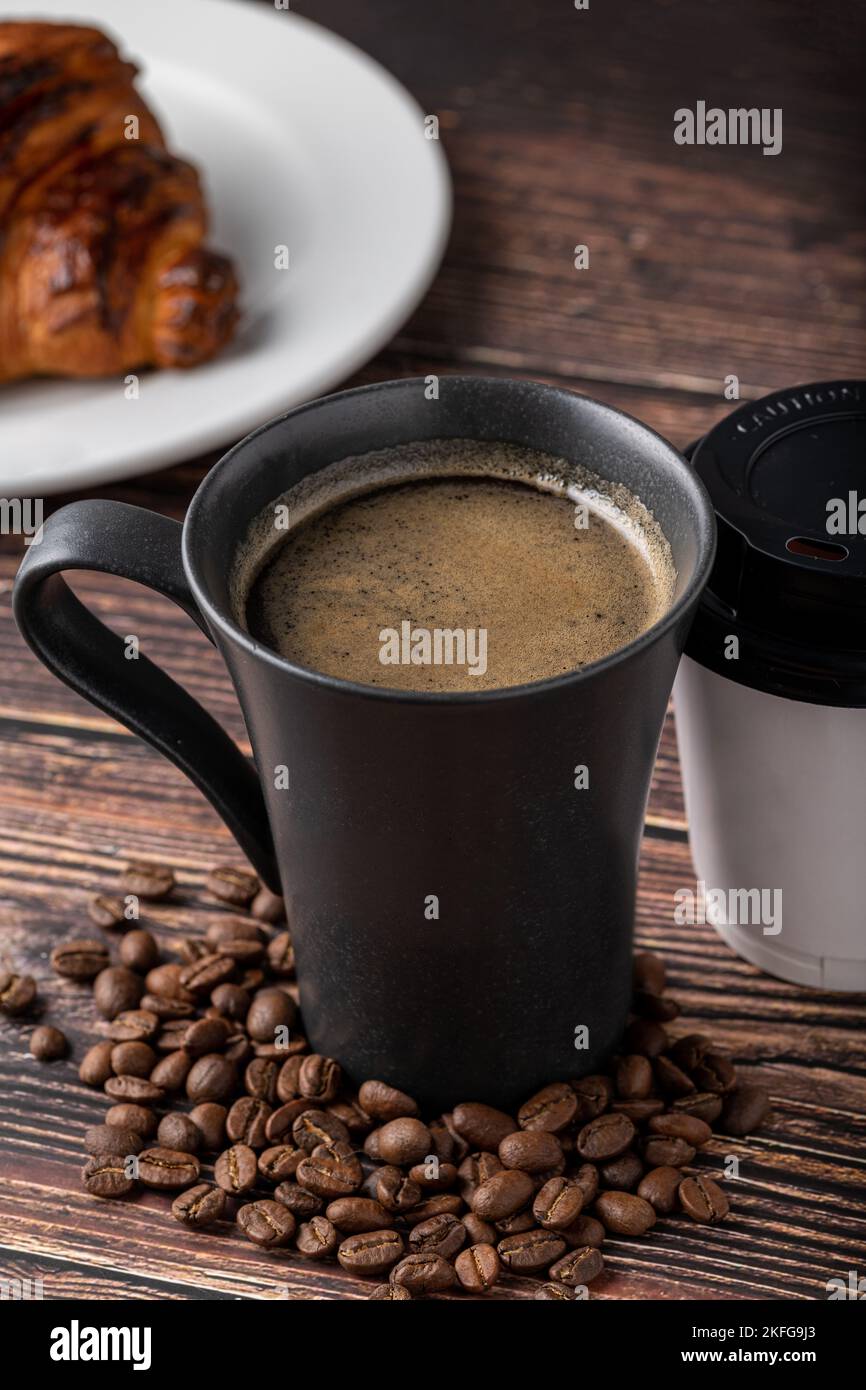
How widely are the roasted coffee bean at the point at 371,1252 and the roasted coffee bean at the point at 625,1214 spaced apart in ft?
0.41

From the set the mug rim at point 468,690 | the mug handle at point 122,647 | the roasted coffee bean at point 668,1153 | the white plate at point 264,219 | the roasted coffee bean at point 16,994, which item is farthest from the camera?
the white plate at point 264,219

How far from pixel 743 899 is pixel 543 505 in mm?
319

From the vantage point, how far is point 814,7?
2.25 meters

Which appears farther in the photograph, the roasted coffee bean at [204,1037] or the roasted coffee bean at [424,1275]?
the roasted coffee bean at [204,1037]

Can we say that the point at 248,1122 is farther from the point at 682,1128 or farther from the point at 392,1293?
the point at 682,1128

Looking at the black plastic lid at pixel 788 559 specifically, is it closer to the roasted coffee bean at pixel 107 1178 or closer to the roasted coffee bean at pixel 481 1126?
the roasted coffee bean at pixel 481 1126

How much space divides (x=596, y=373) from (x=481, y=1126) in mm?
915

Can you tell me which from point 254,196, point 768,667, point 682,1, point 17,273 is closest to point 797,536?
point 768,667

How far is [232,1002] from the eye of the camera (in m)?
1.14

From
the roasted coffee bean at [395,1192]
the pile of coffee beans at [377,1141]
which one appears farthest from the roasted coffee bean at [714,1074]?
the roasted coffee bean at [395,1192]

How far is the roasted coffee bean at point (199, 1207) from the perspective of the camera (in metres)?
1.01

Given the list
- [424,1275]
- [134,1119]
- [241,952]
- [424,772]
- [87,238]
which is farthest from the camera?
[87,238]

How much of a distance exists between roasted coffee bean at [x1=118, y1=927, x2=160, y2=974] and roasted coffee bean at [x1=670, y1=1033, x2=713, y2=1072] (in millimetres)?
364

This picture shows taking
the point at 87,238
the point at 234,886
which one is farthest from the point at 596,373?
the point at 234,886
